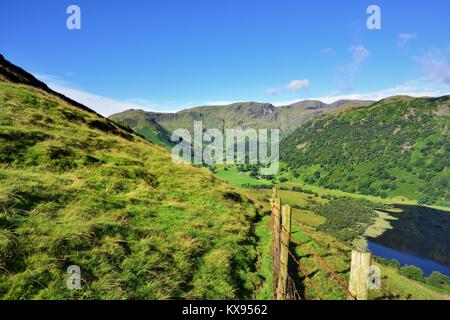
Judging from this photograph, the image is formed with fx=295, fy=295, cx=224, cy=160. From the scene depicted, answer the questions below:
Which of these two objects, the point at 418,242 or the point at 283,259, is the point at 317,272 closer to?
the point at 283,259

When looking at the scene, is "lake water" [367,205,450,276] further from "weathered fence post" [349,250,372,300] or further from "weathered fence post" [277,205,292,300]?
"weathered fence post" [349,250,372,300]

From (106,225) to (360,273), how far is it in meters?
10.8

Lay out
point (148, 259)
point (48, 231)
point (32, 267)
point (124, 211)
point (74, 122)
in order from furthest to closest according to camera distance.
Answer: point (74, 122) < point (124, 211) < point (148, 259) < point (48, 231) < point (32, 267)

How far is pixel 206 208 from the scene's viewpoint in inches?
854

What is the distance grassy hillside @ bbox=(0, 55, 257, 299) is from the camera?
9750 mm

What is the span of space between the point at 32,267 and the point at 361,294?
375 inches

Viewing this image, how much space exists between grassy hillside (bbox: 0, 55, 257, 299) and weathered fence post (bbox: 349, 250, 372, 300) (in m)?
6.49

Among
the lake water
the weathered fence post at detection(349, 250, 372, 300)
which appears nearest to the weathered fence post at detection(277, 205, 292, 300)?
the weathered fence post at detection(349, 250, 372, 300)

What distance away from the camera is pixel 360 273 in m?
6.58

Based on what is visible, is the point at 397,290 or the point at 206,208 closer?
the point at 206,208

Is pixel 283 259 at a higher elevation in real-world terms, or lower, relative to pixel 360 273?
lower

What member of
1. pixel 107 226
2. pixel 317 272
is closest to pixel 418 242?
pixel 317 272

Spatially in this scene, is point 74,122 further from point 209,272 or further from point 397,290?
point 397,290
